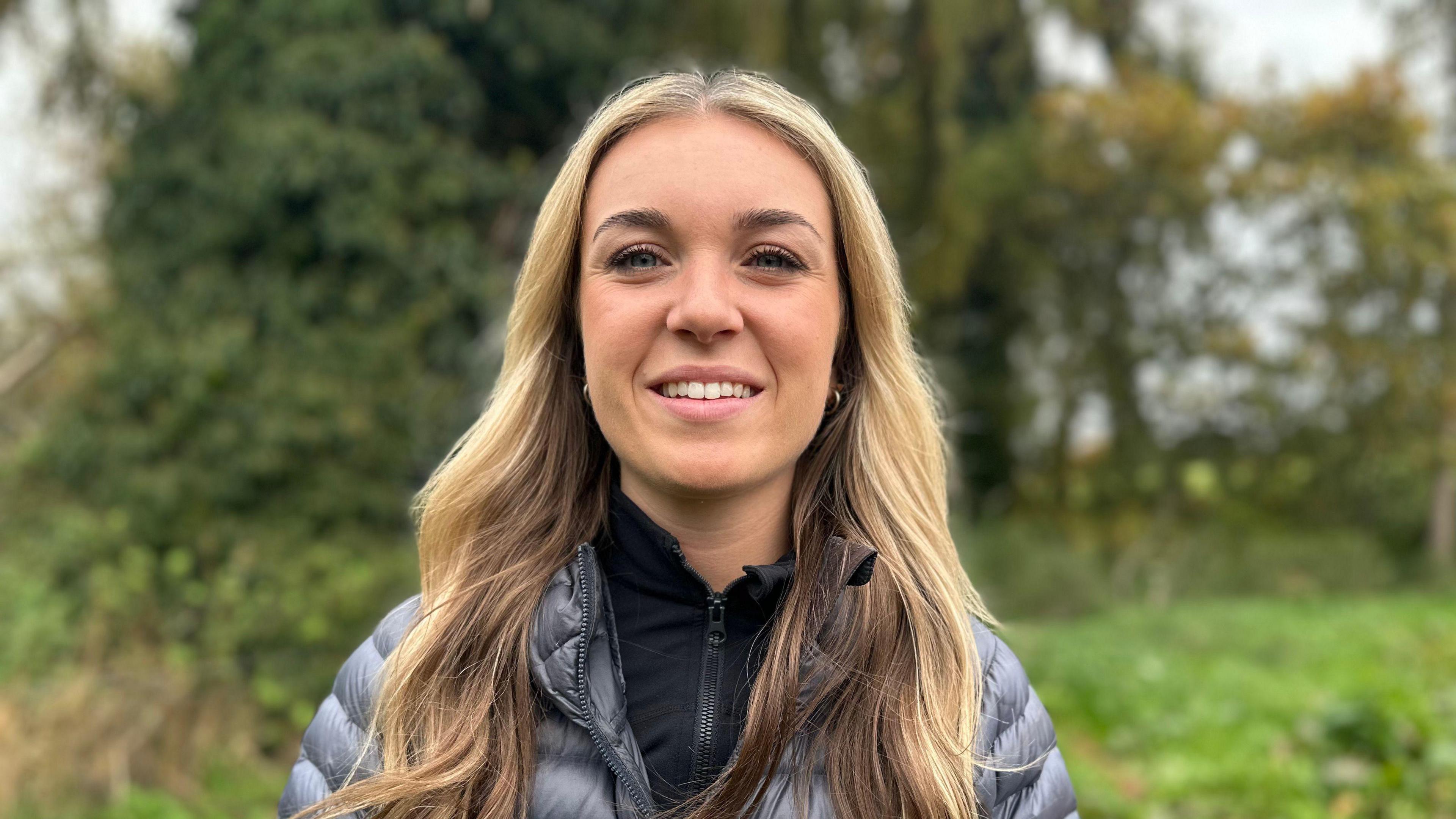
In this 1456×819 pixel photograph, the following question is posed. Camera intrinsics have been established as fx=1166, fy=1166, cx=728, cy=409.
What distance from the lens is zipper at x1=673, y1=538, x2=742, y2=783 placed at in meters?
1.56

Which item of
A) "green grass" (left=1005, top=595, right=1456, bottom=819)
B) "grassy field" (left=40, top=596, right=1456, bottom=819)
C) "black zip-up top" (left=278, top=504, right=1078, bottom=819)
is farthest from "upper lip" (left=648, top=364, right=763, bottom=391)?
"grassy field" (left=40, top=596, right=1456, bottom=819)

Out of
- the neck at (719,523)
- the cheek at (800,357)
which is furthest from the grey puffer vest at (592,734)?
the cheek at (800,357)

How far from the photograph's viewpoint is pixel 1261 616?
36.1 feet

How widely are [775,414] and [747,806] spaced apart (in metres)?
0.51

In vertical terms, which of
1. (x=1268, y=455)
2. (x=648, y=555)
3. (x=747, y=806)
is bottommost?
(x=747, y=806)

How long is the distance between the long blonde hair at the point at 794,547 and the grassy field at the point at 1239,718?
3.84 meters

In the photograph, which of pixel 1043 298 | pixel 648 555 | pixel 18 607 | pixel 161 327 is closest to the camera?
pixel 648 555

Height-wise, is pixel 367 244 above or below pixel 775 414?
above

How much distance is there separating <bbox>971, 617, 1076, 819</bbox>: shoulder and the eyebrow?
25.8 inches

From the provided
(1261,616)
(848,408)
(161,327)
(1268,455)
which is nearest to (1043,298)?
(1268,455)

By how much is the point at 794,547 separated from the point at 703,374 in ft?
1.05

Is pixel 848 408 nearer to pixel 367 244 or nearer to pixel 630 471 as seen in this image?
pixel 630 471

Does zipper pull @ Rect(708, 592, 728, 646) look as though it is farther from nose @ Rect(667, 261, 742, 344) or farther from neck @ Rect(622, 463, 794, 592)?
nose @ Rect(667, 261, 742, 344)

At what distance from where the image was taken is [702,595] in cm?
163
